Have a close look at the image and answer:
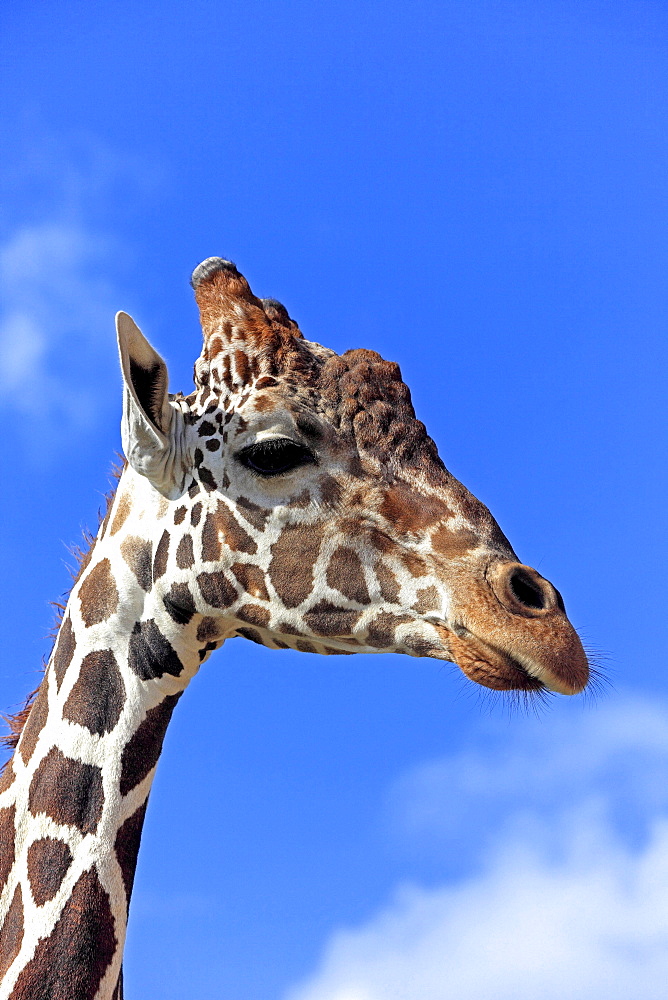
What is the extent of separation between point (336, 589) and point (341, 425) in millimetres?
994

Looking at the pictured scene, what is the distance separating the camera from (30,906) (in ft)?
18.3

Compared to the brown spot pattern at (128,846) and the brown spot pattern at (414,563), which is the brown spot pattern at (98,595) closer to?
the brown spot pattern at (128,846)

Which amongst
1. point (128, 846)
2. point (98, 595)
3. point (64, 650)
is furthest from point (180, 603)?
point (128, 846)

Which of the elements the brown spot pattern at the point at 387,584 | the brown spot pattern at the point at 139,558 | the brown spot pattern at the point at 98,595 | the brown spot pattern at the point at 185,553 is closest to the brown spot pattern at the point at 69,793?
the brown spot pattern at the point at 98,595

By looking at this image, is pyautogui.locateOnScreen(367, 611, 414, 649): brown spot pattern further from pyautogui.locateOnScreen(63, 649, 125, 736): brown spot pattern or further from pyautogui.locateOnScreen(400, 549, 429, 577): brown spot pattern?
pyautogui.locateOnScreen(63, 649, 125, 736): brown spot pattern

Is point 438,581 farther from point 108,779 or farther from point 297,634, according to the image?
point 108,779

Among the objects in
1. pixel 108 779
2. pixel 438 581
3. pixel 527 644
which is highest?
pixel 438 581

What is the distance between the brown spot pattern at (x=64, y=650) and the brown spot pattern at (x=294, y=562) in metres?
1.31

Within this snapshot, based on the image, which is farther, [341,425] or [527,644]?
[341,425]

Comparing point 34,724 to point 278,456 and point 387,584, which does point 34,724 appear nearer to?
point 278,456

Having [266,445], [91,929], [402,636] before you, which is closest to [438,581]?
[402,636]

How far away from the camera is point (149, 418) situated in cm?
623

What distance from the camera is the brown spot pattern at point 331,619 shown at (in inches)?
237

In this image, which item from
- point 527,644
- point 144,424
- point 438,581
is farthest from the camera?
point 144,424
